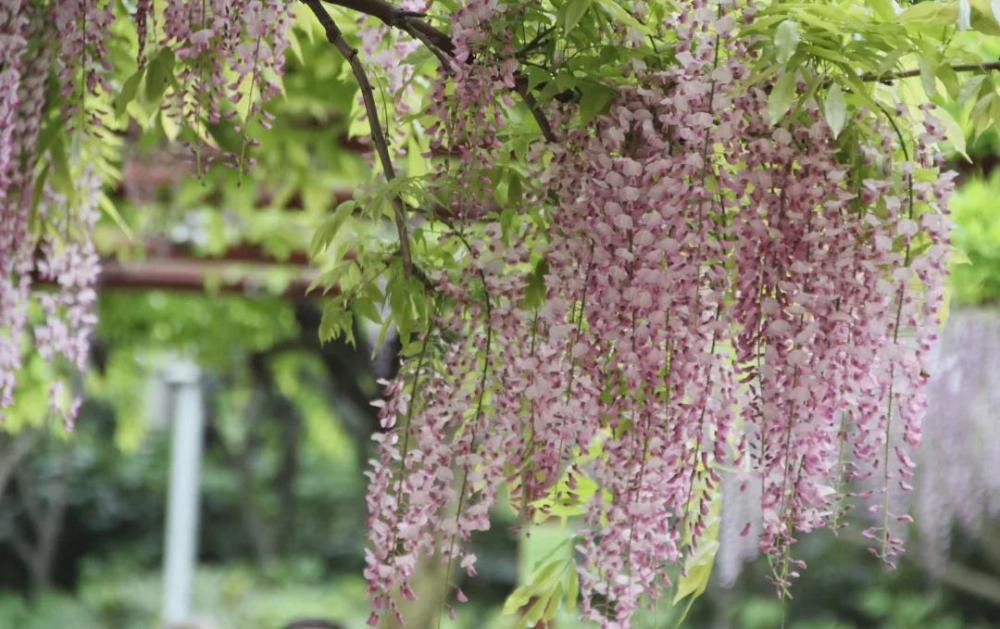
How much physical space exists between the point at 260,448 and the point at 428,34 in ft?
34.4

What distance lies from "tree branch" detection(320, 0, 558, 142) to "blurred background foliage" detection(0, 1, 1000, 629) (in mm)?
458

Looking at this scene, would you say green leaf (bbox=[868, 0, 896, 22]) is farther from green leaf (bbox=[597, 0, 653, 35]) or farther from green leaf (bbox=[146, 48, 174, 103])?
green leaf (bbox=[146, 48, 174, 103])

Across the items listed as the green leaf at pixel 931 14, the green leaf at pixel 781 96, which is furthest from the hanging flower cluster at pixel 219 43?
the green leaf at pixel 931 14

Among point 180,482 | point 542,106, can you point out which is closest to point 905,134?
point 542,106

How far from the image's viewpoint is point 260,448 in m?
12.0

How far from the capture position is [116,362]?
7.80 m

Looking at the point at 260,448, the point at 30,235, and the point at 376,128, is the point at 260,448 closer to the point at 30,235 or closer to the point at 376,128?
the point at 30,235

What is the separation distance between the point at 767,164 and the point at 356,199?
1.63 feet

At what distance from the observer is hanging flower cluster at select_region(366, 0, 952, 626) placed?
158 centimetres

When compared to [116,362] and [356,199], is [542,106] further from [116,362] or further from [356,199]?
[116,362]

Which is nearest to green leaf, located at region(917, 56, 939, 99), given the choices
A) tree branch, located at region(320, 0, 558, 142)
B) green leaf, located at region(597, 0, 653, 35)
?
→ green leaf, located at region(597, 0, 653, 35)

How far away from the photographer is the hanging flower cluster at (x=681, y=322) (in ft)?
5.17

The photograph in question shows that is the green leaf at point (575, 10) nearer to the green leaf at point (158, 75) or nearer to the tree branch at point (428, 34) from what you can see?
the tree branch at point (428, 34)

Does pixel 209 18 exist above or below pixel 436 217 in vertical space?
above
